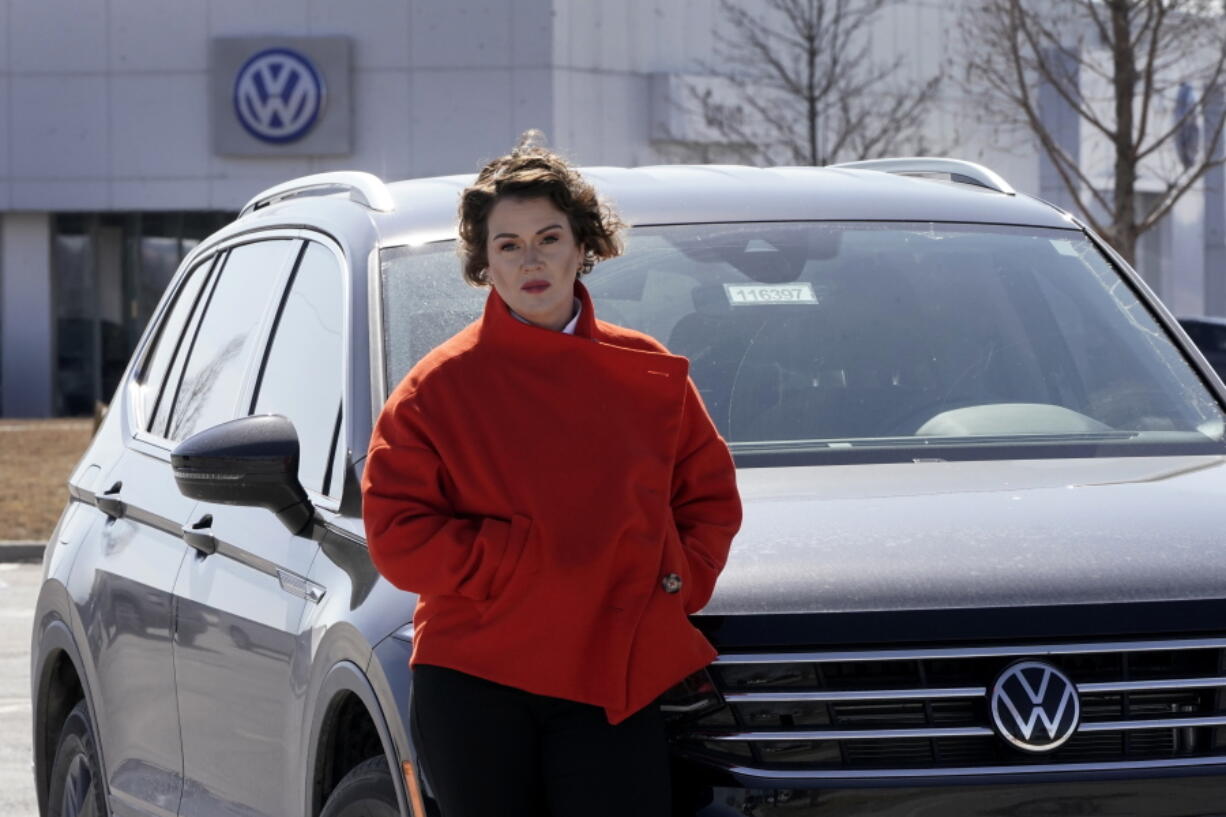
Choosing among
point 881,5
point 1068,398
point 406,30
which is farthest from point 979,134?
point 1068,398

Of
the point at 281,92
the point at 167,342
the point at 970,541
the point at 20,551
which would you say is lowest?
the point at 20,551

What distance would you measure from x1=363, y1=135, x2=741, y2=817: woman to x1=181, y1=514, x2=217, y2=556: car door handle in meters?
1.47

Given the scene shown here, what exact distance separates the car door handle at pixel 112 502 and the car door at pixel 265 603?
66 cm

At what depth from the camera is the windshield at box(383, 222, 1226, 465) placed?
438 cm

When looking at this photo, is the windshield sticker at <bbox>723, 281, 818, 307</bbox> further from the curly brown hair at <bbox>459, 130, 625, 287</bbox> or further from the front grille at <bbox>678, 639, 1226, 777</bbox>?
the front grille at <bbox>678, 639, 1226, 777</bbox>

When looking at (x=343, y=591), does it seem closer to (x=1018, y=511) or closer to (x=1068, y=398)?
(x=1018, y=511)

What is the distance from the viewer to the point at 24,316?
37375 millimetres

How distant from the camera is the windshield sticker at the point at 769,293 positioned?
15.2 ft

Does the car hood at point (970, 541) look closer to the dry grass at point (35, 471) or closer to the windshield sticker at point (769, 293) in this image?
the windshield sticker at point (769, 293)

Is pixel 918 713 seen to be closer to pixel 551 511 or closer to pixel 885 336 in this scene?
pixel 551 511

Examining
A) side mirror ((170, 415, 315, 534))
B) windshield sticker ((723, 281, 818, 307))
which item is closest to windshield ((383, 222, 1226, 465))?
windshield sticker ((723, 281, 818, 307))

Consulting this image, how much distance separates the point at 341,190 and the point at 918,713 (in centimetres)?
242

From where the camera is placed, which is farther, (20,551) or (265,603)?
(20,551)

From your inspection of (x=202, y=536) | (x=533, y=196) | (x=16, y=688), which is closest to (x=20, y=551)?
(x=16, y=688)
